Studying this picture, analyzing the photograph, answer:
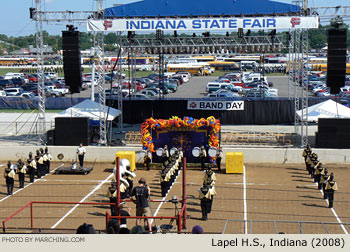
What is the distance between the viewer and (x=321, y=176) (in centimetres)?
2020

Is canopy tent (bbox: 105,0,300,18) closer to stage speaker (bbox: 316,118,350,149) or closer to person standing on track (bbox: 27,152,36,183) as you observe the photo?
stage speaker (bbox: 316,118,350,149)

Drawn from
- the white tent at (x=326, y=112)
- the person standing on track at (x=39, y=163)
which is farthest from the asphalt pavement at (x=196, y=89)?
the person standing on track at (x=39, y=163)

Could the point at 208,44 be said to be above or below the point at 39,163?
above

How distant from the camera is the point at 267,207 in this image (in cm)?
1864

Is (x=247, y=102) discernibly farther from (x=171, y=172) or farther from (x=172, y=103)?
(x=171, y=172)

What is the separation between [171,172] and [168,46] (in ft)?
37.2

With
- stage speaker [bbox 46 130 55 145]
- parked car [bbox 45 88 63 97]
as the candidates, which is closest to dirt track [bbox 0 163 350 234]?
stage speaker [bbox 46 130 55 145]

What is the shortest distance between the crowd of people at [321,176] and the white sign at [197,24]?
630 cm

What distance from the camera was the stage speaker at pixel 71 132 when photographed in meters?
28.0

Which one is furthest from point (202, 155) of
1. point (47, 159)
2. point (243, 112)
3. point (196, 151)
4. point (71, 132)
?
point (243, 112)

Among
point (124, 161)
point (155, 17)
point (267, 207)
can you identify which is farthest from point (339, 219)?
point (155, 17)

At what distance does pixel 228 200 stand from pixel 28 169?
778 centimetres

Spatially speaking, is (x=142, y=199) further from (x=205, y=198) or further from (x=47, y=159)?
(x=47, y=159)

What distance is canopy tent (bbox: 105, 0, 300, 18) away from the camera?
27.6 meters
